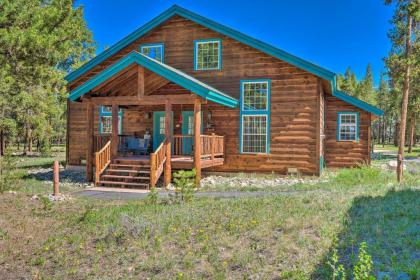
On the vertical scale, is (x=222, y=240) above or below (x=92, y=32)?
below

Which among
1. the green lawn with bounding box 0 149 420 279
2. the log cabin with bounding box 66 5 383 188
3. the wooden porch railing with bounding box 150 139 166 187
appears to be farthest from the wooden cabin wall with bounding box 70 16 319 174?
the green lawn with bounding box 0 149 420 279

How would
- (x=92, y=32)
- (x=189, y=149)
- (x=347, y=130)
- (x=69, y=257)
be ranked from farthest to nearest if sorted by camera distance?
(x=92, y=32) → (x=347, y=130) → (x=189, y=149) → (x=69, y=257)

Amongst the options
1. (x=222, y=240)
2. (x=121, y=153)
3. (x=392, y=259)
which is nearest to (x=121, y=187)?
(x=121, y=153)

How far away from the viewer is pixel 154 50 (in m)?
16.3

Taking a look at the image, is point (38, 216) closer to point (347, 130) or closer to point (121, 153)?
point (121, 153)

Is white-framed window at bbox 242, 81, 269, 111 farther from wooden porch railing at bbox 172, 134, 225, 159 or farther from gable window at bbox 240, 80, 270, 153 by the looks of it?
wooden porch railing at bbox 172, 134, 225, 159

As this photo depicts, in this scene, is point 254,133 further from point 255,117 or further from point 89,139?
point 89,139

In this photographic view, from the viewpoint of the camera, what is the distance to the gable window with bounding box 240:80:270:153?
47.9 feet

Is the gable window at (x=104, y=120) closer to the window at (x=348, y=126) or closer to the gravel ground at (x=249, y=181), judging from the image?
the gravel ground at (x=249, y=181)

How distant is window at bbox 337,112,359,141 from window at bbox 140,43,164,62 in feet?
29.5

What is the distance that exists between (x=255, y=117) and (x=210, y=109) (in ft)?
6.45

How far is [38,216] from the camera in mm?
8156

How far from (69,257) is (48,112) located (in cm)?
2362

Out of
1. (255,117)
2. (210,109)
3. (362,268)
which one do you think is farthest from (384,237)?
(210,109)
